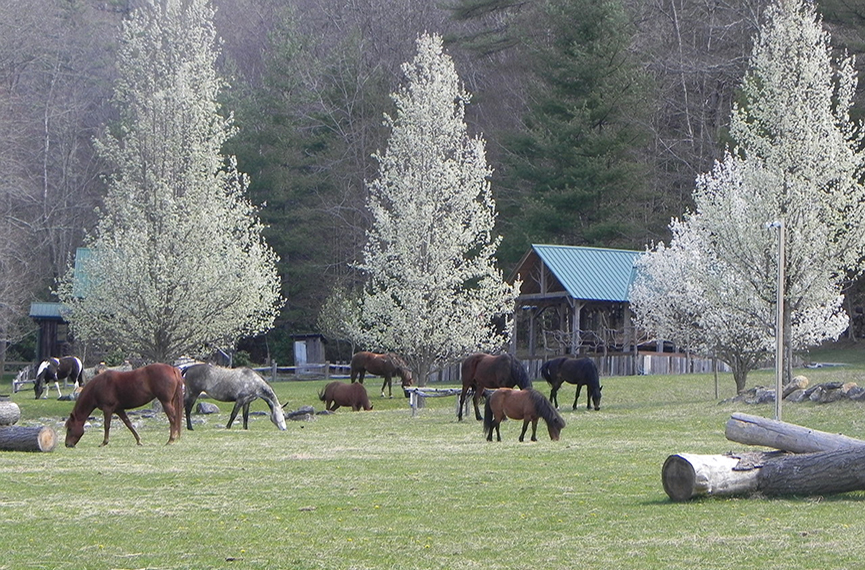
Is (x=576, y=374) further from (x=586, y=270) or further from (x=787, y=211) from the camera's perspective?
(x=586, y=270)

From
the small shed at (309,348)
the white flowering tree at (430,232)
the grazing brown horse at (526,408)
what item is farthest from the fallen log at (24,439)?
the small shed at (309,348)

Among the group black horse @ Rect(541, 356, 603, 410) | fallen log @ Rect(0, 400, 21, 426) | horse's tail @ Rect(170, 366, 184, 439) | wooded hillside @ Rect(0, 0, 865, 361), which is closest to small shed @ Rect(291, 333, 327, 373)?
wooded hillside @ Rect(0, 0, 865, 361)

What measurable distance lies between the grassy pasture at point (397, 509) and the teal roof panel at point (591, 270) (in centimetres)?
2166

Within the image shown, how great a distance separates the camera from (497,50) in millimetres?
60281

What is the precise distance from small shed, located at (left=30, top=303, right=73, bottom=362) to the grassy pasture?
118ft

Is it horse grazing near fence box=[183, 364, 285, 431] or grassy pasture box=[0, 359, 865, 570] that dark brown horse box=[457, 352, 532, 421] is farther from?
horse grazing near fence box=[183, 364, 285, 431]

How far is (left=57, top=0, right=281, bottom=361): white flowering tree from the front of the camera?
34188 mm

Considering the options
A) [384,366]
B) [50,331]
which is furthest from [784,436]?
[50,331]

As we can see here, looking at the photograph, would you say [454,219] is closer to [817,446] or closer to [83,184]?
[817,446]

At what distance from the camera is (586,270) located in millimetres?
44625

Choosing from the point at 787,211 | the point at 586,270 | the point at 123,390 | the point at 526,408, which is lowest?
the point at 526,408

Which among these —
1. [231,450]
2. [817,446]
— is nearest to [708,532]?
[817,446]

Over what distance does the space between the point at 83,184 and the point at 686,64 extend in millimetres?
33293

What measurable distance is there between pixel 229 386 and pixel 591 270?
22.4m
